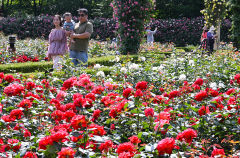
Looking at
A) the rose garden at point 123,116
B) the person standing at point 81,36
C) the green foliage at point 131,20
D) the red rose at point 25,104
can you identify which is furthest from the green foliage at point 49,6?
the red rose at point 25,104

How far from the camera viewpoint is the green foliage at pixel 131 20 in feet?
33.7

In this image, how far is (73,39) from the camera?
18.7 ft

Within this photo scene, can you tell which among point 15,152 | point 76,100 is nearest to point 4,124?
point 15,152

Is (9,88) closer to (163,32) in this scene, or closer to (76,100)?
(76,100)

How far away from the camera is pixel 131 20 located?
34.0 feet

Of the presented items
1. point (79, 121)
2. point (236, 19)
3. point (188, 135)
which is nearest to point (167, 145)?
point (188, 135)

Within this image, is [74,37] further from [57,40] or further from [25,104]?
[25,104]

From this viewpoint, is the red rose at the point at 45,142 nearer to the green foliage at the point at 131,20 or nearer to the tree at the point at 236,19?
the green foliage at the point at 131,20

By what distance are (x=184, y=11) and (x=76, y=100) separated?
2991cm

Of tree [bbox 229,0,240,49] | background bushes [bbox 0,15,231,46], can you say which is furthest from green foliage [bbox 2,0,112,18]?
tree [bbox 229,0,240,49]

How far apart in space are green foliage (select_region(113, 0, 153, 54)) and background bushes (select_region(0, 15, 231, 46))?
37.4ft

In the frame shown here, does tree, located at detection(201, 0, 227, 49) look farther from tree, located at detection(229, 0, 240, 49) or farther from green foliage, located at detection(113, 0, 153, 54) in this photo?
green foliage, located at detection(113, 0, 153, 54)

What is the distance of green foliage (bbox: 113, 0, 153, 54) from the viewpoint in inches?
404

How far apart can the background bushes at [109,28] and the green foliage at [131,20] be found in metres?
11.4
